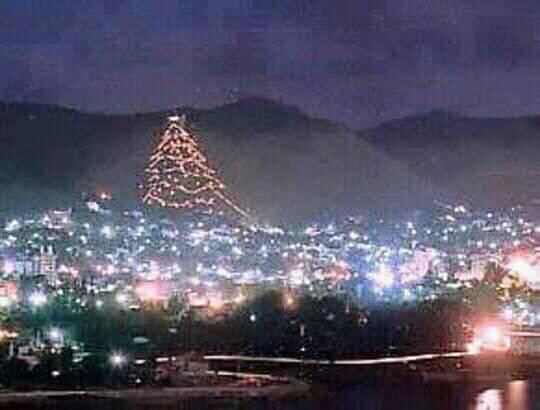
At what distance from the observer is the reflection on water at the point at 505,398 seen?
340 inches

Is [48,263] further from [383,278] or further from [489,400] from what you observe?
[489,400]

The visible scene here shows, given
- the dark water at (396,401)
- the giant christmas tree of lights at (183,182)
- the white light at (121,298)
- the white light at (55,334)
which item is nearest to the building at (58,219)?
the giant christmas tree of lights at (183,182)

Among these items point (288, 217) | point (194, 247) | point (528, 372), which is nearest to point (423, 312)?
point (528, 372)

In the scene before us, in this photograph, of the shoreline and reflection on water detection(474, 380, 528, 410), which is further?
reflection on water detection(474, 380, 528, 410)

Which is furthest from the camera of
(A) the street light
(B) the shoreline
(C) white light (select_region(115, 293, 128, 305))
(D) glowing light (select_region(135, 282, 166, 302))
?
(D) glowing light (select_region(135, 282, 166, 302))

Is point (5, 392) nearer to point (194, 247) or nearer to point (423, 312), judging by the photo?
point (423, 312)

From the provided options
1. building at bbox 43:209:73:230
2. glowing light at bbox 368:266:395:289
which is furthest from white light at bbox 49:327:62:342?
building at bbox 43:209:73:230

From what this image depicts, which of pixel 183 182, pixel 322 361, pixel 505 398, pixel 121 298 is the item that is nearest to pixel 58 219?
pixel 183 182

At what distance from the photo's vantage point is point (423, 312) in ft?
37.5

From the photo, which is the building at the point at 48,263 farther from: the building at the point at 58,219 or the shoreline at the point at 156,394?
the shoreline at the point at 156,394

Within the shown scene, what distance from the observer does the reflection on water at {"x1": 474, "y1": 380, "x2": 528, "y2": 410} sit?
865 centimetres

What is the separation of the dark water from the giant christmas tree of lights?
6513 mm

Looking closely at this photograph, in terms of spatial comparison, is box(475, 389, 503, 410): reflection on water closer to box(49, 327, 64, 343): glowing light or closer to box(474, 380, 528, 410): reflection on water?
box(474, 380, 528, 410): reflection on water

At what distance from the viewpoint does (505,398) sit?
8906mm
